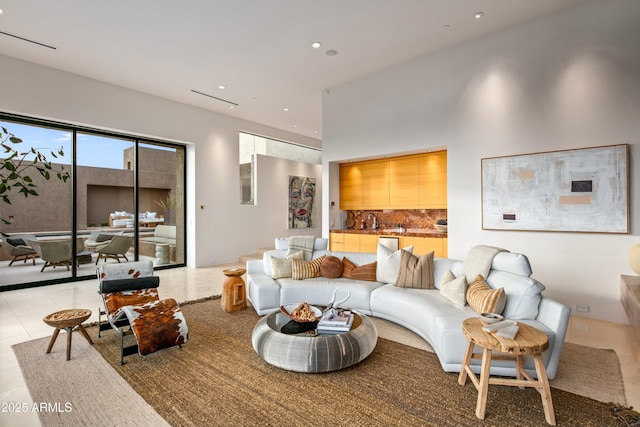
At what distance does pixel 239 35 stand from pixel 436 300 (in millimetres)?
4340

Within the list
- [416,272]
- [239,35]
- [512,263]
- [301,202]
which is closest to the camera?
[512,263]

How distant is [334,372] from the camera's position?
2.73 metres

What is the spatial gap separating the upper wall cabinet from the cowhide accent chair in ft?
14.0

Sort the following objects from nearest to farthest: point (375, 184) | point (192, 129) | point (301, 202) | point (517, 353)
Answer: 1. point (517, 353)
2. point (375, 184)
3. point (192, 129)
4. point (301, 202)

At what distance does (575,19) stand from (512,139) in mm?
1559

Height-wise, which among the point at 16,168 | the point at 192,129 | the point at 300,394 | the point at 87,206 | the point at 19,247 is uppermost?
the point at 192,129

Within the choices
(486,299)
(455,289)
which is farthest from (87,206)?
(486,299)

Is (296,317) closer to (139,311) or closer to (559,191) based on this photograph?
(139,311)

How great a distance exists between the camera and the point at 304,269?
4.54 meters

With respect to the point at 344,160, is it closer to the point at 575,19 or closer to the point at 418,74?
the point at 418,74

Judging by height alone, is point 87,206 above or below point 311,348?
above

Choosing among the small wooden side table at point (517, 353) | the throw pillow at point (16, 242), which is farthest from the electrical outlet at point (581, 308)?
the throw pillow at point (16, 242)

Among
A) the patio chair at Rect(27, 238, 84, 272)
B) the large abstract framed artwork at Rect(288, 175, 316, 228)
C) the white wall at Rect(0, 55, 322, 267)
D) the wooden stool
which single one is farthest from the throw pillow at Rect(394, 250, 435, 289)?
the large abstract framed artwork at Rect(288, 175, 316, 228)

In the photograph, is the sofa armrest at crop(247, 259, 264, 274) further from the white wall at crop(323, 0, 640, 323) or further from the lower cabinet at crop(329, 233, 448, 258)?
the white wall at crop(323, 0, 640, 323)
